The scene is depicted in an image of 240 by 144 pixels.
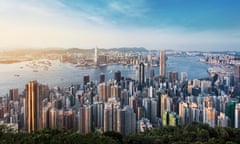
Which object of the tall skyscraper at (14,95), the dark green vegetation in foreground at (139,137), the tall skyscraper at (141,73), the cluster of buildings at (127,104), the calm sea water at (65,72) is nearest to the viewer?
the dark green vegetation in foreground at (139,137)

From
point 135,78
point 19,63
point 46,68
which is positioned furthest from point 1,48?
point 135,78

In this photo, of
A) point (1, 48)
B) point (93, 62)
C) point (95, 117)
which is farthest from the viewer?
point (93, 62)

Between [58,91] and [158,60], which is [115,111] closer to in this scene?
[58,91]

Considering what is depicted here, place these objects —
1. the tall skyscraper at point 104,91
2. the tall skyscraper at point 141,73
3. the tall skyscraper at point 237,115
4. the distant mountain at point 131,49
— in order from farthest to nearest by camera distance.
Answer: the tall skyscraper at point 141,73 < the distant mountain at point 131,49 < the tall skyscraper at point 104,91 < the tall skyscraper at point 237,115

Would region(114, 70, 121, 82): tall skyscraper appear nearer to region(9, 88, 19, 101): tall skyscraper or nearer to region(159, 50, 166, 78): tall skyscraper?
region(159, 50, 166, 78): tall skyscraper

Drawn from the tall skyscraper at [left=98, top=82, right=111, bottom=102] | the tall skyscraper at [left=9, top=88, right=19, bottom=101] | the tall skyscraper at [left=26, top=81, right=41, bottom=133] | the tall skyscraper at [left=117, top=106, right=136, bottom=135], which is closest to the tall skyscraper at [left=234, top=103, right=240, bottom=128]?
the tall skyscraper at [left=117, top=106, right=136, bottom=135]

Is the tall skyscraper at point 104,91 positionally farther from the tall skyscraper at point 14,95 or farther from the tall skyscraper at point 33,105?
the tall skyscraper at point 14,95

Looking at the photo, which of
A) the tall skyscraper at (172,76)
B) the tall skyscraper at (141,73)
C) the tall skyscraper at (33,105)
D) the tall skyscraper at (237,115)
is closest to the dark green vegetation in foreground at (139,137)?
the tall skyscraper at (33,105)
